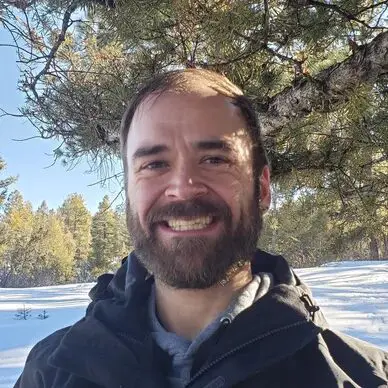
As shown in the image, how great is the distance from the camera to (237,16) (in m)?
1.41

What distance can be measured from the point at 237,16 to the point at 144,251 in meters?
0.87

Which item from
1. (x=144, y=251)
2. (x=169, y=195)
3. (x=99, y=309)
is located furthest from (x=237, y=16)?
(x=99, y=309)

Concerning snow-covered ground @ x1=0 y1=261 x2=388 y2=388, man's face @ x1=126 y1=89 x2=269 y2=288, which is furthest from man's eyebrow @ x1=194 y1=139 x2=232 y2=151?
snow-covered ground @ x1=0 y1=261 x2=388 y2=388

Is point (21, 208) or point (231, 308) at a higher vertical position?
point (231, 308)

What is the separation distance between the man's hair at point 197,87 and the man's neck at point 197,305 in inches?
10.0

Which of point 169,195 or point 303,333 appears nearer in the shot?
point 303,333

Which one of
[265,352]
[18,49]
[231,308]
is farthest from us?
[18,49]

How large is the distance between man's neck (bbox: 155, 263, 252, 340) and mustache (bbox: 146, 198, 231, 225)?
5.7 inches

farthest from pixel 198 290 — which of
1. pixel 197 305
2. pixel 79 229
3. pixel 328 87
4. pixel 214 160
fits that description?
pixel 79 229

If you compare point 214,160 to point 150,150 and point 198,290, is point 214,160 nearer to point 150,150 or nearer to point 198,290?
point 150,150

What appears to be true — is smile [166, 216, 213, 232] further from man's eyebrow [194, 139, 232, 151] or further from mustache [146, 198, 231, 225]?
man's eyebrow [194, 139, 232, 151]

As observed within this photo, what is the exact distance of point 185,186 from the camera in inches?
36.8

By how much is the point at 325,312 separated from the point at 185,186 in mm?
3142

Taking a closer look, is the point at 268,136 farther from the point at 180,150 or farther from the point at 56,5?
the point at 180,150
